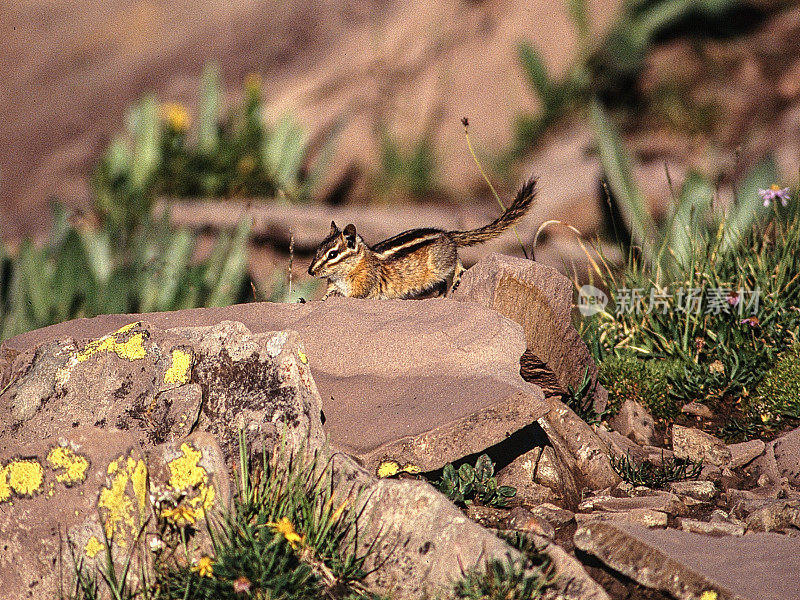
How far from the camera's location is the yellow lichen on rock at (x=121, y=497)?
3.15 m

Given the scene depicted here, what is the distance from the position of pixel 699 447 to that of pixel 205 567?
2.64 metres

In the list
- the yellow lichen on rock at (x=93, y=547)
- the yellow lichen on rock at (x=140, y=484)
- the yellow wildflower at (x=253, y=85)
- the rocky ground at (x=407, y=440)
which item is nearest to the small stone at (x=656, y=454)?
the rocky ground at (x=407, y=440)

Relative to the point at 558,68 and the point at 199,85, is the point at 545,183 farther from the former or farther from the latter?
the point at 199,85

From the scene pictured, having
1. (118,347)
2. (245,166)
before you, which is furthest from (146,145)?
(118,347)

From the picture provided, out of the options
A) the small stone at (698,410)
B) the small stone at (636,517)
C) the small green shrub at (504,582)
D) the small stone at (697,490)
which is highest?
the small green shrub at (504,582)

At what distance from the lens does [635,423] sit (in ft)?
15.5

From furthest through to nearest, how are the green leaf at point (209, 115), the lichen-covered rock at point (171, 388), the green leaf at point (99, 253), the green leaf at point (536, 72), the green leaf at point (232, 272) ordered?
the green leaf at point (536, 72) → the green leaf at point (209, 115) → the green leaf at point (99, 253) → the green leaf at point (232, 272) → the lichen-covered rock at point (171, 388)

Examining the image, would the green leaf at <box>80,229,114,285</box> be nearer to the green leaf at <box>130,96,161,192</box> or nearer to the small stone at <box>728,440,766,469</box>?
the green leaf at <box>130,96,161,192</box>

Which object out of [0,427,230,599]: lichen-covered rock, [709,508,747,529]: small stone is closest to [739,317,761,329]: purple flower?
[709,508,747,529]: small stone

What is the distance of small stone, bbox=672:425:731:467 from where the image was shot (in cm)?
447

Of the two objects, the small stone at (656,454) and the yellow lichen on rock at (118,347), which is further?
the small stone at (656,454)

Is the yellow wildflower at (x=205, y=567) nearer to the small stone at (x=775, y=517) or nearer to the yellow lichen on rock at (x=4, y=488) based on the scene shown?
the yellow lichen on rock at (x=4, y=488)

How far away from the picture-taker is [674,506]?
394cm

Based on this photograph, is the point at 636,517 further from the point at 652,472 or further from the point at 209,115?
the point at 209,115
